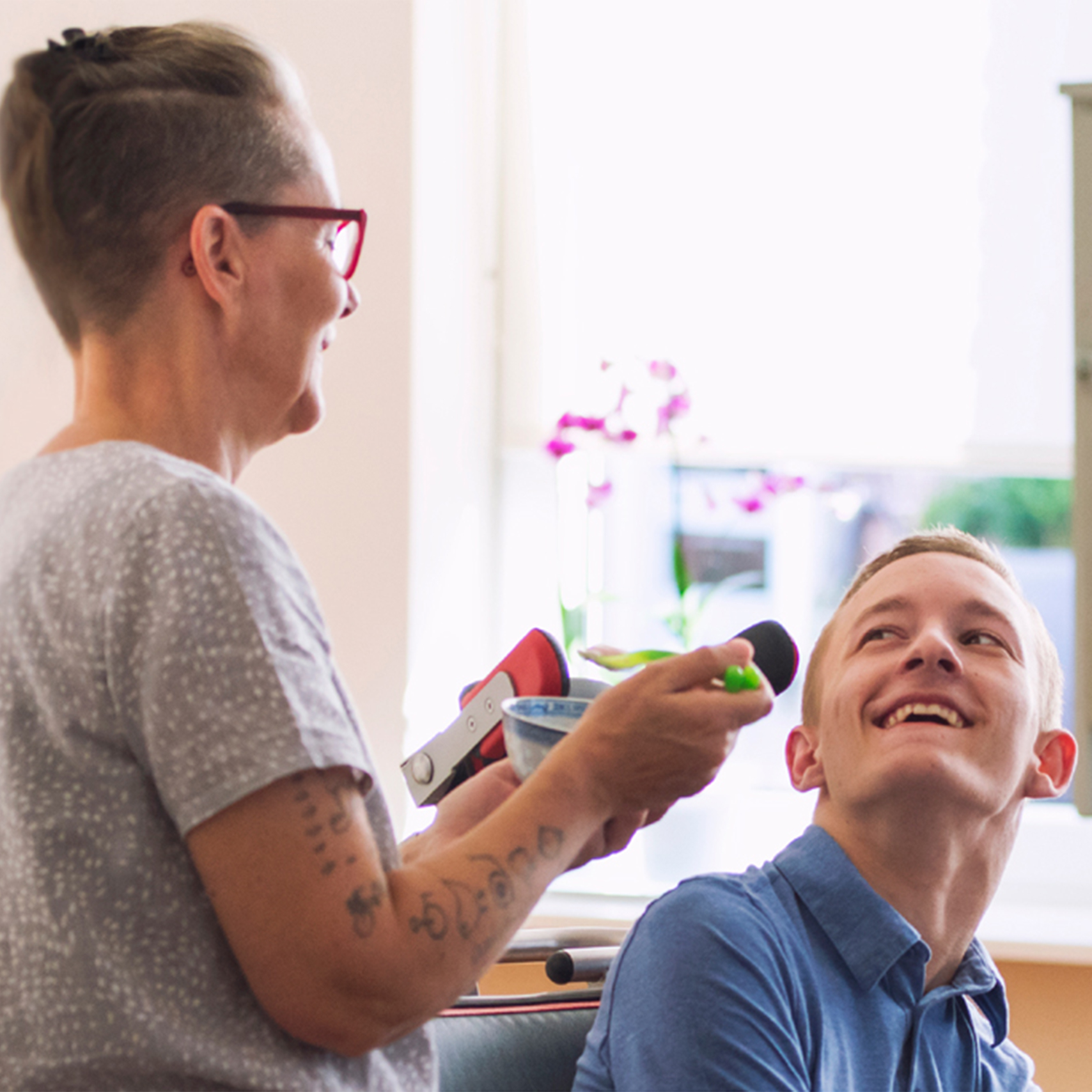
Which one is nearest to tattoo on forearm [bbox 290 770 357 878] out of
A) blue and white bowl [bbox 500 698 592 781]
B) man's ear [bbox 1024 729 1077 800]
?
blue and white bowl [bbox 500 698 592 781]

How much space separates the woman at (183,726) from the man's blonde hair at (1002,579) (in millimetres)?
605

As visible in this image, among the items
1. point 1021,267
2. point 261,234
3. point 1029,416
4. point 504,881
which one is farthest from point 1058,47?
point 504,881

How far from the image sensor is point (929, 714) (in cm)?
137

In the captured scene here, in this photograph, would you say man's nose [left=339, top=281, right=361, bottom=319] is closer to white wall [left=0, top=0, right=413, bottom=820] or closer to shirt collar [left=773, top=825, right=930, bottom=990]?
shirt collar [left=773, top=825, right=930, bottom=990]

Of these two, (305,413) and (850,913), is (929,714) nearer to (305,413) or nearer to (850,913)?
(850,913)

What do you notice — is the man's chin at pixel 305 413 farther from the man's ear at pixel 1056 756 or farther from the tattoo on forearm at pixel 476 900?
the man's ear at pixel 1056 756

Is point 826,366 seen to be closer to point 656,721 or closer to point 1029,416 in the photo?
point 1029,416

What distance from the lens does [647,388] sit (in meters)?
2.60

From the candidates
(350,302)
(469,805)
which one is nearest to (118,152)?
(350,302)

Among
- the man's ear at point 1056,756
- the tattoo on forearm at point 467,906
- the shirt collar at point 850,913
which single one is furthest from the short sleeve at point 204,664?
the man's ear at point 1056,756

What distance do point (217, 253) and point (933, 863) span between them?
94 centimetres

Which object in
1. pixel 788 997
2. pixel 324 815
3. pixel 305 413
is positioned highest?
pixel 305 413

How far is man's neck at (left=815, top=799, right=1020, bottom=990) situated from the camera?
52.9 inches

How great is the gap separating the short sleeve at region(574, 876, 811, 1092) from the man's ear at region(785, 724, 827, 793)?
22 centimetres
